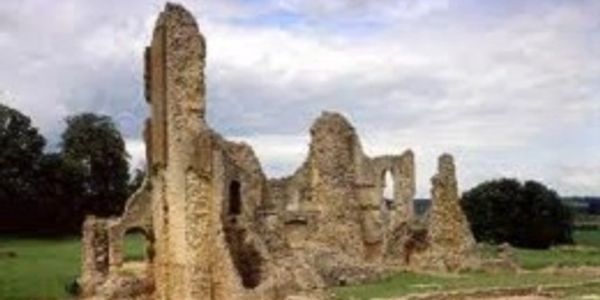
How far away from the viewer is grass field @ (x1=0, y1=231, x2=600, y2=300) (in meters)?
33.2

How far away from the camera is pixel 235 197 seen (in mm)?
36094

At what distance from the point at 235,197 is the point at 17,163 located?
123 ft

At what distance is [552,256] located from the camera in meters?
50.1

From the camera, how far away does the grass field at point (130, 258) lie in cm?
3322

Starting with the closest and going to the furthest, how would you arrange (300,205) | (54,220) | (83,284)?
(83,284)
(300,205)
(54,220)

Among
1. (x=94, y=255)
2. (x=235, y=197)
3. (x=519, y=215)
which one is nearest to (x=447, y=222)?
(x=235, y=197)

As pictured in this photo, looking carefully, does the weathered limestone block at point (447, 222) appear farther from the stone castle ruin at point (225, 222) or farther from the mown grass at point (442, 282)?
the mown grass at point (442, 282)

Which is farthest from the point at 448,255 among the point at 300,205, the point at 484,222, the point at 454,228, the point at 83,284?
the point at 484,222

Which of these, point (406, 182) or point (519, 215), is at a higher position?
point (406, 182)

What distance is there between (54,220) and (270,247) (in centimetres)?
3824

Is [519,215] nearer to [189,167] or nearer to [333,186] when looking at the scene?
[333,186]

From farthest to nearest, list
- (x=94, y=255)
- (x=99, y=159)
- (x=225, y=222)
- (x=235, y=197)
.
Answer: (x=99, y=159)
(x=94, y=255)
(x=235, y=197)
(x=225, y=222)

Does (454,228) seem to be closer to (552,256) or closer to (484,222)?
(552,256)

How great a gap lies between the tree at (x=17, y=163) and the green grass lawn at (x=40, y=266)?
6043mm
